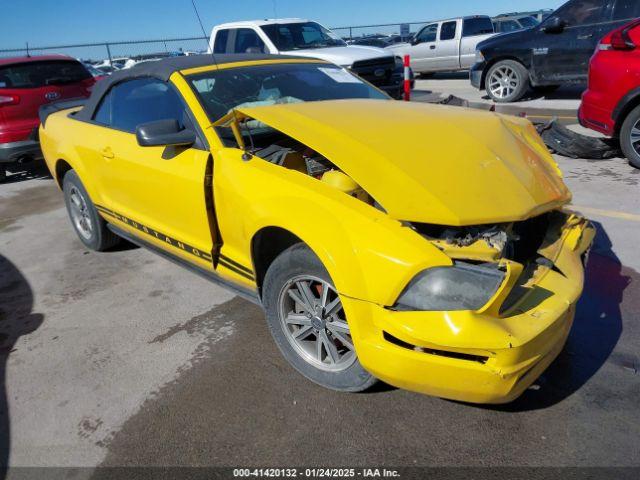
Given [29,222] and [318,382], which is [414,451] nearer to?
[318,382]

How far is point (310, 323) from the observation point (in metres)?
2.58

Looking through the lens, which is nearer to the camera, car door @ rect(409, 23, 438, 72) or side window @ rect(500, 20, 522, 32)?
car door @ rect(409, 23, 438, 72)

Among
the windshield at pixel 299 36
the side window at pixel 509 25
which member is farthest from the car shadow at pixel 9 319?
the side window at pixel 509 25

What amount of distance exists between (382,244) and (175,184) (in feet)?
5.24

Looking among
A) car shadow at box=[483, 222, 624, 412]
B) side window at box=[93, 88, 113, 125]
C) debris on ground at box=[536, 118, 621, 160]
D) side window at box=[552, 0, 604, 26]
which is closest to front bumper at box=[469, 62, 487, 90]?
side window at box=[552, 0, 604, 26]

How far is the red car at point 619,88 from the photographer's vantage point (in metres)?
5.45

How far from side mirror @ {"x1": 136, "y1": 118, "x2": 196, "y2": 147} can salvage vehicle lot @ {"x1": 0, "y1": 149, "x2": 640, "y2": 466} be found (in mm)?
1173

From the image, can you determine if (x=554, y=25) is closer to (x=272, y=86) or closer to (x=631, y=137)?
(x=631, y=137)

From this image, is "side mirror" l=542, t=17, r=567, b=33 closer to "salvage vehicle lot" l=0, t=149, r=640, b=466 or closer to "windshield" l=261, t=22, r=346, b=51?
"windshield" l=261, t=22, r=346, b=51

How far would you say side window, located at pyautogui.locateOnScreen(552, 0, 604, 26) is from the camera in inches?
351

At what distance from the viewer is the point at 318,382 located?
2.60m

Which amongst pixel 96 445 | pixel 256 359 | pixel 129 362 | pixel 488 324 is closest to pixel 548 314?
pixel 488 324

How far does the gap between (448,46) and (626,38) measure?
1060cm

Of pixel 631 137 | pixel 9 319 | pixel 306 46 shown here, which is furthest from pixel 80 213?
pixel 306 46
